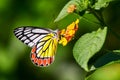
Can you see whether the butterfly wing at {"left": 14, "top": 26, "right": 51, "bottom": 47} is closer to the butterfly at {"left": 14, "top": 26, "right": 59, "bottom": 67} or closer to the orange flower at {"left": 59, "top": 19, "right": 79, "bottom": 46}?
the butterfly at {"left": 14, "top": 26, "right": 59, "bottom": 67}

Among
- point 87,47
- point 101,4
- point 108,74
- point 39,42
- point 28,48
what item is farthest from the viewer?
point 28,48

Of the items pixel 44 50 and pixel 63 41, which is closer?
pixel 63 41

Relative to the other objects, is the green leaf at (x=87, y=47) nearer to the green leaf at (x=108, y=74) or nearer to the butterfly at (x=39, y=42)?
the butterfly at (x=39, y=42)

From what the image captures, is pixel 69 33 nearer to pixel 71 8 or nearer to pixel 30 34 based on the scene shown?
pixel 71 8

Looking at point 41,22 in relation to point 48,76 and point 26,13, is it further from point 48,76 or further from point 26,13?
point 48,76

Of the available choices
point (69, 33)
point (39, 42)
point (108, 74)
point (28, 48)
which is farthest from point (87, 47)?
point (28, 48)

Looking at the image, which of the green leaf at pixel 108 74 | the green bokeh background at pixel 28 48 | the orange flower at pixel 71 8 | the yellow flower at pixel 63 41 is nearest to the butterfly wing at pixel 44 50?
the yellow flower at pixel 63 41

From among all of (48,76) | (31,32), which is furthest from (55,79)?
(31,32)

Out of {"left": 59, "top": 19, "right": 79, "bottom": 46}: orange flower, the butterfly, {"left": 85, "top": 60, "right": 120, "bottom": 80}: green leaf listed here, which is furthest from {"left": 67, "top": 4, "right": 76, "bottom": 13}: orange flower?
{"left": 85, "top": 60, "right": 120, "bottom": 80}: green leaf
